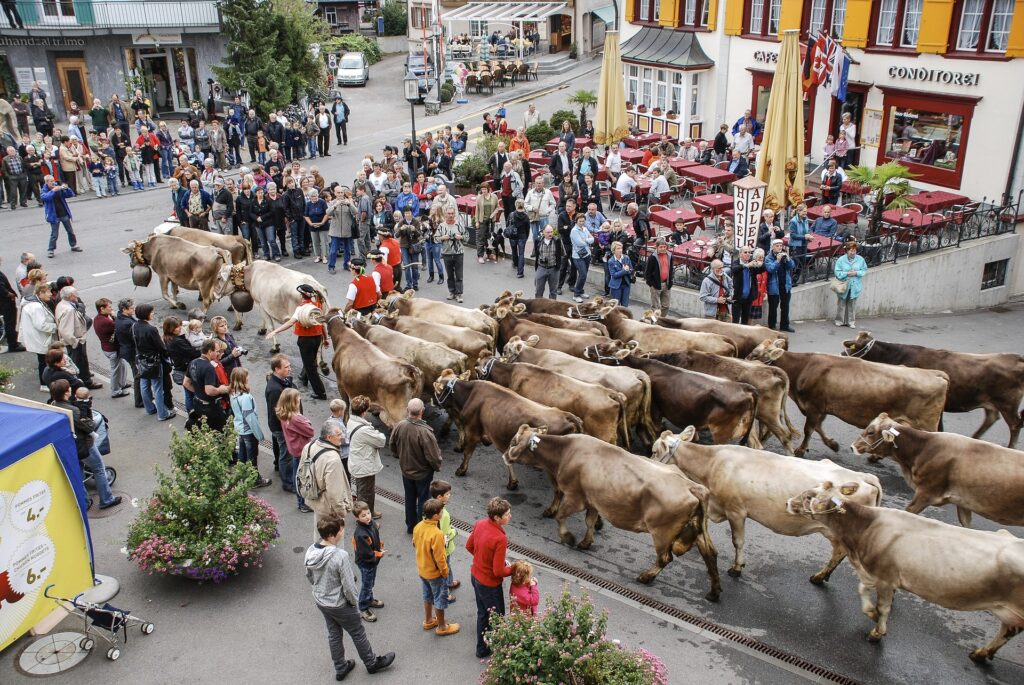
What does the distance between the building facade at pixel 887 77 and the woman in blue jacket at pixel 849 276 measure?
7166 millimetres

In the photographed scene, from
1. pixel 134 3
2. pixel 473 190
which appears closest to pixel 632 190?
pixel 473 190

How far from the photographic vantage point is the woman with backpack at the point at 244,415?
10.6 m

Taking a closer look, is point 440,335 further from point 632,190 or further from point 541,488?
point 632,190

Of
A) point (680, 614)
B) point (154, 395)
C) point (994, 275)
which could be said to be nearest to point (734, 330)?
point (680, 614)

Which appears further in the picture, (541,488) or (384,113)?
(384,113)

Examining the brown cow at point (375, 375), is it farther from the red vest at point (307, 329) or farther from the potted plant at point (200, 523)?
the potted plant at point (200, 523)

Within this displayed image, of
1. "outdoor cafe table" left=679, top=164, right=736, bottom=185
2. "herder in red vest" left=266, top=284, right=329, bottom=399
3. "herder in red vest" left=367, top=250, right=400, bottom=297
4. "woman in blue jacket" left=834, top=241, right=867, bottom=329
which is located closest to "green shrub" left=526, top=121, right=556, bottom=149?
"outdoor cafe table" left=679, top=164, right=736, bottom=185

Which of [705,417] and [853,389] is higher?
[853,389]

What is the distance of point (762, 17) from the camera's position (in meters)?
26.6

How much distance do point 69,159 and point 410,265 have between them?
40.8ft

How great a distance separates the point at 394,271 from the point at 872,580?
10.5 metres

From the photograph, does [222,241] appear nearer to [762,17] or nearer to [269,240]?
[269,240]

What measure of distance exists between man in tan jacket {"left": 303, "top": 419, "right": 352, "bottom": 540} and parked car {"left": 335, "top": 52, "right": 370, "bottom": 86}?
127 feet

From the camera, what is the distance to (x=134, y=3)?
34000 mm
